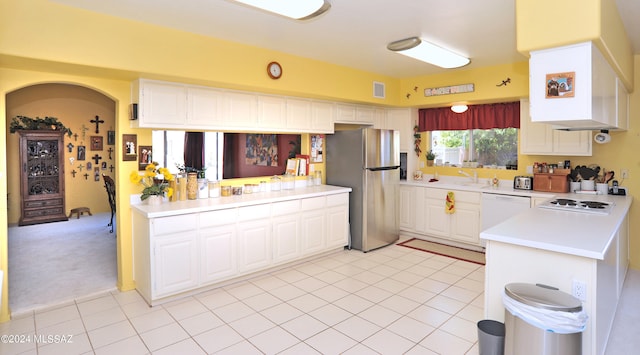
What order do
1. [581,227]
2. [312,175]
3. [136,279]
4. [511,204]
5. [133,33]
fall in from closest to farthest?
[581,227], [133,33], [136,279], [511,204], [312,175]

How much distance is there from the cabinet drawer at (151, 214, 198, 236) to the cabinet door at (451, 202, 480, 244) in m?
3.64

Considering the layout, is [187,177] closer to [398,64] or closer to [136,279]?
[136,279]

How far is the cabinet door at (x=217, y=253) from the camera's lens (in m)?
3.60

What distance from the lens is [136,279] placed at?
3717mm

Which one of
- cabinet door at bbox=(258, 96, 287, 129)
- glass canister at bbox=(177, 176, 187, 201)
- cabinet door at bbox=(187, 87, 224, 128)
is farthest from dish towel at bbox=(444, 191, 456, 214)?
glass canister at bbox=(177, 176, 187, 201)

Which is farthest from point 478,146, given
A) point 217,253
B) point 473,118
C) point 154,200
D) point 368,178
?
point 154,200

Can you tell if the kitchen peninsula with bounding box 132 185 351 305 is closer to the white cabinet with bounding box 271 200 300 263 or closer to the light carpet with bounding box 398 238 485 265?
the white cabinet with bounding box 271 200 300 263

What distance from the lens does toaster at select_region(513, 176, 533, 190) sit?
4801 mm

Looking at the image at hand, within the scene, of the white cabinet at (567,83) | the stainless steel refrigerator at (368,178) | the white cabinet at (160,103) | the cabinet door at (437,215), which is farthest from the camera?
the cabinet door at (437,215)

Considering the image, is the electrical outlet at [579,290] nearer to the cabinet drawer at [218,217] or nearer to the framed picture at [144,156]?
the cabinet drawer at [218,217]

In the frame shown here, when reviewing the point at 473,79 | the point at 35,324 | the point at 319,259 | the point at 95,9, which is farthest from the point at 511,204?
the point at 35,324

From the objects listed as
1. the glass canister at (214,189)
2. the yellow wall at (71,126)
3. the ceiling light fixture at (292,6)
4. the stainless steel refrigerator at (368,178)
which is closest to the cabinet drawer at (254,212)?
the glass canister at (214,189)

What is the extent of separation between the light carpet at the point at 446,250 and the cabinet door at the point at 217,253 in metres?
2.75

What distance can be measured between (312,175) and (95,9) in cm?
325
